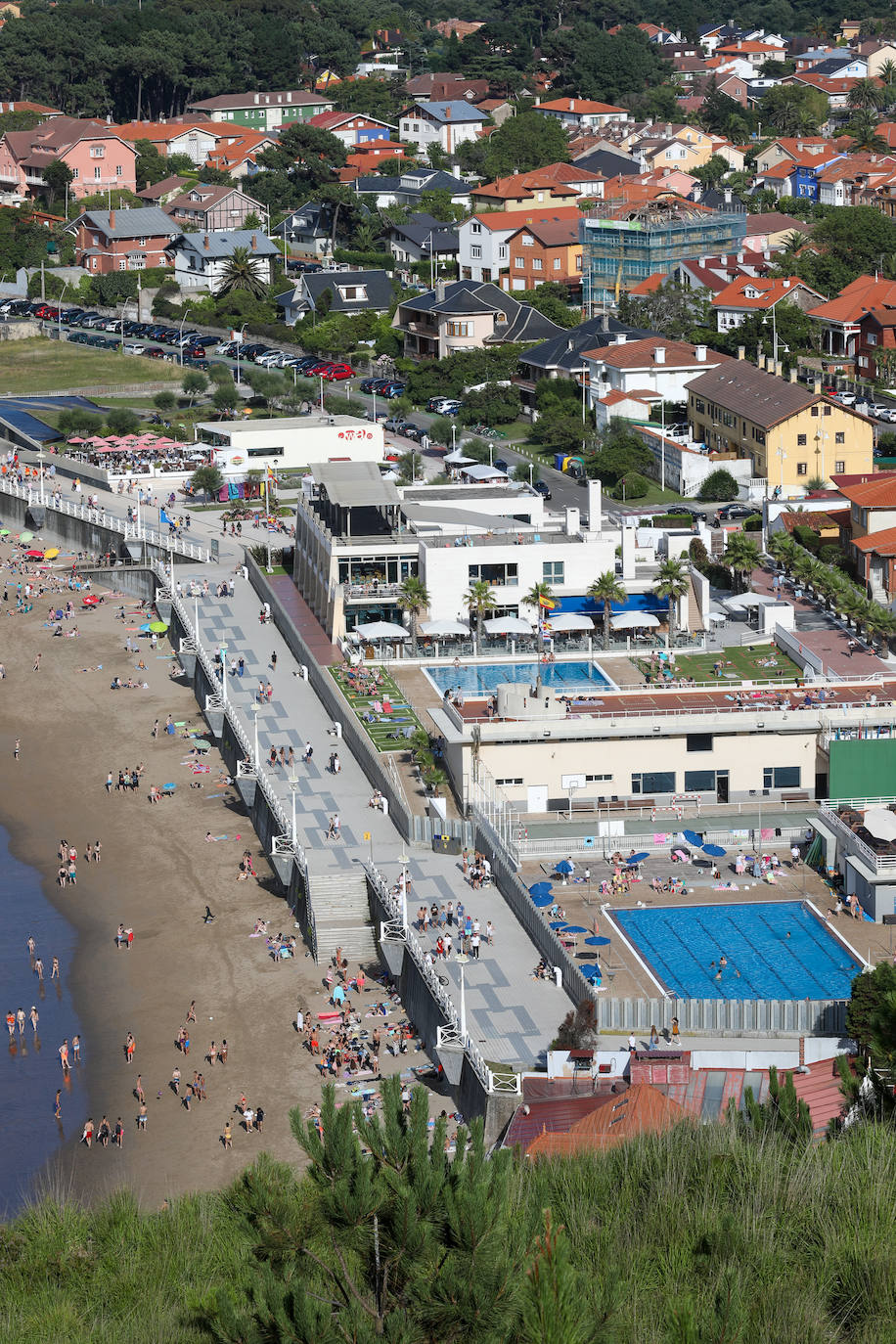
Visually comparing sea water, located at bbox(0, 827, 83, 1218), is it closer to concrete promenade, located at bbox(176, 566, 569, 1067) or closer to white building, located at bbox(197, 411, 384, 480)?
concrete promenade, located at bbox(176, 566, 569, 1067)

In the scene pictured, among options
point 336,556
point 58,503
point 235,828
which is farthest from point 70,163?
point 235,828

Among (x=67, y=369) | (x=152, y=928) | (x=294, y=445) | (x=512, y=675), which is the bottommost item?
(x=152, y=928)

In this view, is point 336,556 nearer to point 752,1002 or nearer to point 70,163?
point 752,1002

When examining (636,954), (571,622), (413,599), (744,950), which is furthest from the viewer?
(413,599)

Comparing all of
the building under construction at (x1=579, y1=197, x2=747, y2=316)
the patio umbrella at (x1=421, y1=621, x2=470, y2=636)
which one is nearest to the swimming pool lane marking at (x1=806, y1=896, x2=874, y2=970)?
the patio umbrella at (x1=421, y1=621, x2=470, y2=636)

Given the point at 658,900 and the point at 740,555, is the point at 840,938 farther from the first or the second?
the point at 740,555

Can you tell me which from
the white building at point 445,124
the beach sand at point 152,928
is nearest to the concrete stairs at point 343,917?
the beach sand at point 152,928

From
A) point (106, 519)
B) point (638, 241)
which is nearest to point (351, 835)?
point (106, 519)
